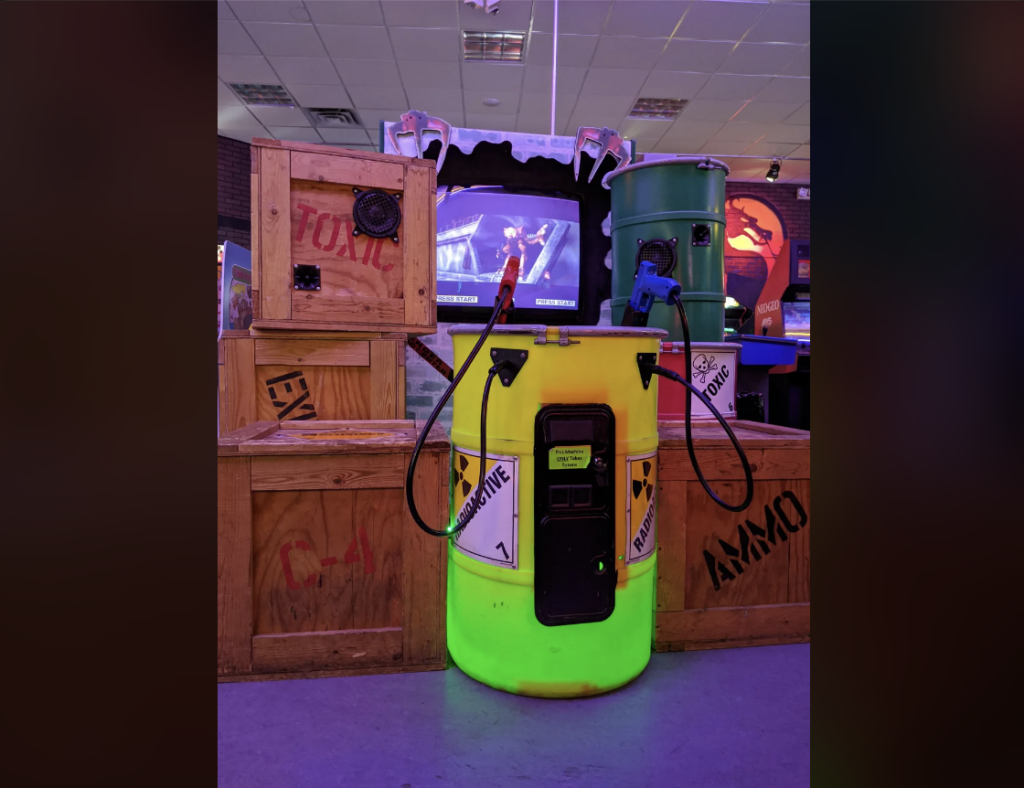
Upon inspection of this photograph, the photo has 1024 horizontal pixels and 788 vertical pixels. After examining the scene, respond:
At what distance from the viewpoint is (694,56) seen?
584 cm

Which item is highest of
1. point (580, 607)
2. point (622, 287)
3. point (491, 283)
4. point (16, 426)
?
point (491, 283)

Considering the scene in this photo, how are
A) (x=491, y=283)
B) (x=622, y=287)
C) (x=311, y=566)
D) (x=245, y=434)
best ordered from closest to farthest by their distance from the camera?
(x=311, y=566) < (x=245, y=434) < (x=622, y=287) < (x=491, y=283)

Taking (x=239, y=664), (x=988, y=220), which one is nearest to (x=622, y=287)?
(x=239, y=664)

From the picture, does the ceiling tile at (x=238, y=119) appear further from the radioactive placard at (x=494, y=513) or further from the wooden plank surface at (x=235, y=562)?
the radioactive placard at (x=494, y=513)

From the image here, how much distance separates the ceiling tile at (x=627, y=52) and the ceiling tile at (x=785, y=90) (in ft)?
5.15

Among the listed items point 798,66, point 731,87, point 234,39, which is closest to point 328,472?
point 234,39

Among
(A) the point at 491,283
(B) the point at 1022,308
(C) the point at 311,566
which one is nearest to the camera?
(B) the point at 1022,308

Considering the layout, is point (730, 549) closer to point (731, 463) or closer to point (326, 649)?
point (731, 463)

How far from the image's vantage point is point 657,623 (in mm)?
2012

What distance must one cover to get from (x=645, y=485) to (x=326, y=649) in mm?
1131

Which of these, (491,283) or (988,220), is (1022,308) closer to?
(988,220)

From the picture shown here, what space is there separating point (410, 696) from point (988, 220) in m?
1.78

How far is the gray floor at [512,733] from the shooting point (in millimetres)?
1372

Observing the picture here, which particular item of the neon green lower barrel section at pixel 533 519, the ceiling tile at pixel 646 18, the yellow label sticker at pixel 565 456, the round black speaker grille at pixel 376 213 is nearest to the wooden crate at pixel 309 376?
the round black speaker grille at pixel 376 213
